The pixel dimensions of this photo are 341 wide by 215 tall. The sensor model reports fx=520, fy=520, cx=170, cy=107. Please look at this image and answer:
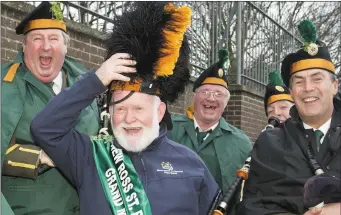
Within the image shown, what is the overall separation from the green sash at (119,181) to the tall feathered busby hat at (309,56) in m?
1.32

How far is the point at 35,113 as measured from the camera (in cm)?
339

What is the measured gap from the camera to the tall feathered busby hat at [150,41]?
10.2 ft

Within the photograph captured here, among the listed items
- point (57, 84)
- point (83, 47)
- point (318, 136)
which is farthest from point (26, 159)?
point (83, 47)

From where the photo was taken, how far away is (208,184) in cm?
330

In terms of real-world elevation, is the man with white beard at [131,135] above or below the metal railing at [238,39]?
below

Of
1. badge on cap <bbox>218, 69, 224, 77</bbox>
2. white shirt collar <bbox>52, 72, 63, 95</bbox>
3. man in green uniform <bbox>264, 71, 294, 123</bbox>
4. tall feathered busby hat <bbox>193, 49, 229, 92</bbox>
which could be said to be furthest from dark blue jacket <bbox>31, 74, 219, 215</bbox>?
man in green uniform <bbox>264, 71, 294, 123</bbox>

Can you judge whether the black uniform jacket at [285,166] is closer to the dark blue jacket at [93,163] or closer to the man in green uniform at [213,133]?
the dark blue jacket at [93,163]

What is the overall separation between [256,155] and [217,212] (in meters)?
0.49

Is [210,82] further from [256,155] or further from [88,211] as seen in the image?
[88,211]

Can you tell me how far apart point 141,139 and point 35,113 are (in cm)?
78

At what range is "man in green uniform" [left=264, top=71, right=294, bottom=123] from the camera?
5814mm

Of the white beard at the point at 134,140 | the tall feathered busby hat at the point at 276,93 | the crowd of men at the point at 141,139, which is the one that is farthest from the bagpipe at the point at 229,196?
the tall feathered busby hat at the point at 276,93

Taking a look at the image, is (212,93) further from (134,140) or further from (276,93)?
(134,140)

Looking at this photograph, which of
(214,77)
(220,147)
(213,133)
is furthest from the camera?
(214,77)
